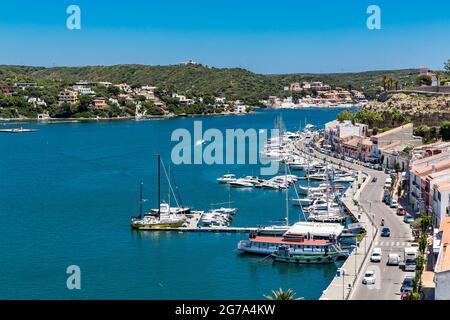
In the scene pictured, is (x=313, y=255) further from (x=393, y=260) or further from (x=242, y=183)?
(x=242, y=183)

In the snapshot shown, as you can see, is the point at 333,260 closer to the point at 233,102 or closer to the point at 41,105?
the point at 41,105

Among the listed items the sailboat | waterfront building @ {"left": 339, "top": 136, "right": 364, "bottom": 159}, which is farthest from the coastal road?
waterfront building @ {"left": 339, "top": 136, "right": 364, "bottom": 159}

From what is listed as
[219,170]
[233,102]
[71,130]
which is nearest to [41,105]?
[71,130]

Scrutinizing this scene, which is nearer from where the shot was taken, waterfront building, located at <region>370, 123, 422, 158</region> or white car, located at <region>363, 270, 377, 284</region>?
white car, located at <region>363, 270, 377, 284</region>

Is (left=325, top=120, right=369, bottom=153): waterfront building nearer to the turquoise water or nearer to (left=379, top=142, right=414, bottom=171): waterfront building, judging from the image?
the turquoise water

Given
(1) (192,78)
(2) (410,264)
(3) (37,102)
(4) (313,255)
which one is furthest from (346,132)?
(1) (192,78)

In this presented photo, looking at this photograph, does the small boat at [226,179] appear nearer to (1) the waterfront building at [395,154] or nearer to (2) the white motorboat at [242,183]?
(2) the white motorboat at [242,183]
